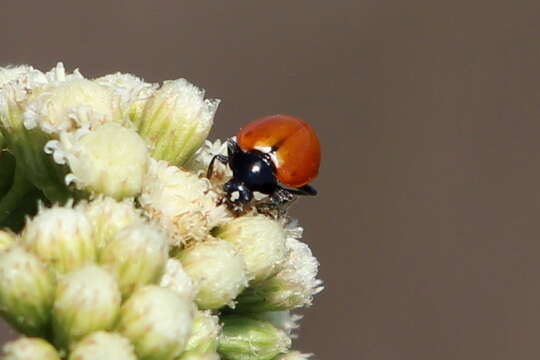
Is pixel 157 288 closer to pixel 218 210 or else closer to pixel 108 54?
pixel 218 210

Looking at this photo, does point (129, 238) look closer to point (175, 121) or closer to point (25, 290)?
point (25, 290)

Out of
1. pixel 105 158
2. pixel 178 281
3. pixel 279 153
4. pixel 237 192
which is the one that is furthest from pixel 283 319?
pixel 105 158

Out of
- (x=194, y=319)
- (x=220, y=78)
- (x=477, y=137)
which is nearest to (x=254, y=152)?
(x=194, y=319)

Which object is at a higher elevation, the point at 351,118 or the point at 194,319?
the point at 351,118

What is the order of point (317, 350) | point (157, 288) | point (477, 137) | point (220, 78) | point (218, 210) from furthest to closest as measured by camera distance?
point (477, 137) < point (220, 78) < point (317, 350) < point (218, 210) < point (157, 288)

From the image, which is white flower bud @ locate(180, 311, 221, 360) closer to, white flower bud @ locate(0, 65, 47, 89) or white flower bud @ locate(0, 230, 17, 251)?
white flower bud @ locate(0, 230, 17, 251)

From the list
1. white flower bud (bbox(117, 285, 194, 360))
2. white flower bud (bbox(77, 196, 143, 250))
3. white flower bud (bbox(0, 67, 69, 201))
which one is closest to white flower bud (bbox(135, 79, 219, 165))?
white flower bud (bbox(0, 67, 69, 201))
